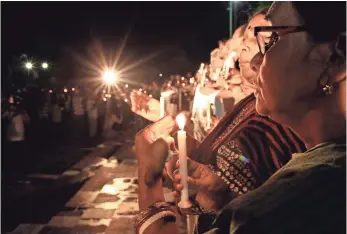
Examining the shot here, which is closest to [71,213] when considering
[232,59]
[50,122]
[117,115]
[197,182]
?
[232,59]

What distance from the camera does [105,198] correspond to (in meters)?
7.29

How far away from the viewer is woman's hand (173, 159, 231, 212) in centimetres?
213

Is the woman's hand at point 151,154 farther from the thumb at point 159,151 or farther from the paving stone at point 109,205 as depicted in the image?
the paving stone at point 109,205

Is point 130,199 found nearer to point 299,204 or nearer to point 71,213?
point 71,213

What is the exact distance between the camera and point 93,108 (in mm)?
16859

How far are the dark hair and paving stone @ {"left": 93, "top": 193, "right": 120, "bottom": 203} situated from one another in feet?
21.4

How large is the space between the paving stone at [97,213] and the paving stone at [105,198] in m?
0.56

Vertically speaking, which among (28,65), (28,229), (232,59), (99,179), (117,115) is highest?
(28,65)

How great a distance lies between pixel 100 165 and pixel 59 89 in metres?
13.6

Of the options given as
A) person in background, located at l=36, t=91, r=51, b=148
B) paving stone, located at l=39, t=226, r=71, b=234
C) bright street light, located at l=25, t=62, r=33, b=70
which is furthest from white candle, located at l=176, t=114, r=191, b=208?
bright street light, located at l=25, t=62, r=33, b=70

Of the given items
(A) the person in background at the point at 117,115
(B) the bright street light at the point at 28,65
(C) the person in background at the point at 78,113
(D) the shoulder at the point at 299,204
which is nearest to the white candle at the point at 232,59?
(D) the shoulder at the point at 299,204

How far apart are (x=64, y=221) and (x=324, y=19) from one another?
5768 millimetres

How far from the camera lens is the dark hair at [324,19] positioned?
1.00m

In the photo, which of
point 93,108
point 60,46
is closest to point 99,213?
point 93,108
